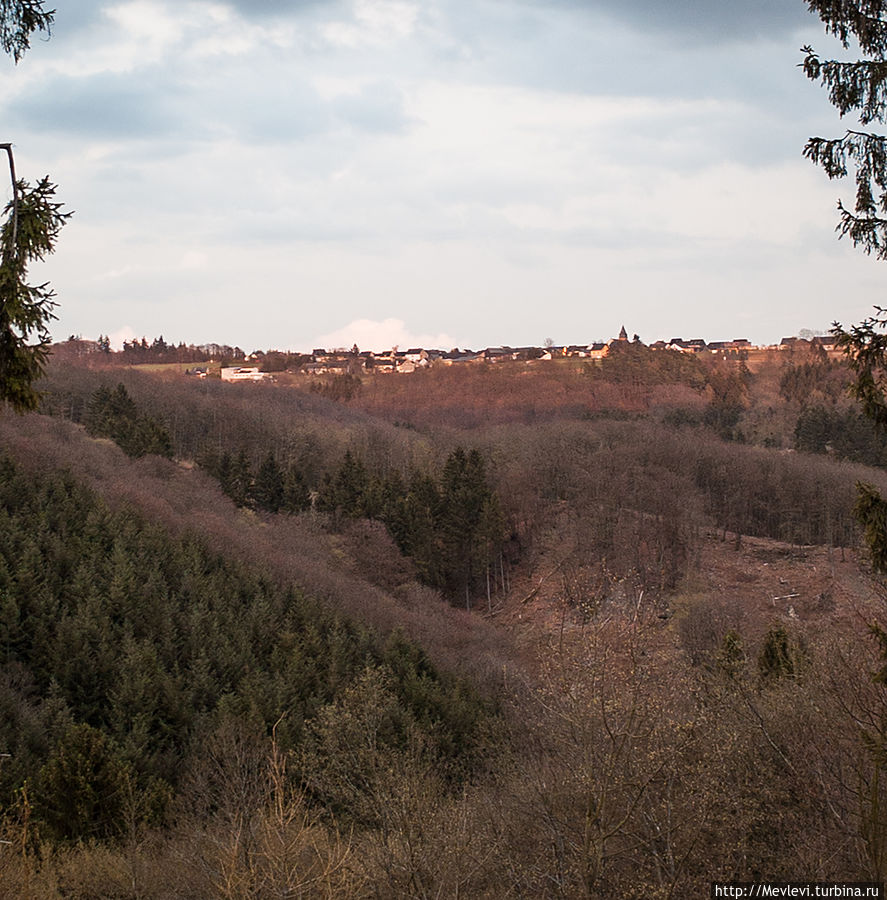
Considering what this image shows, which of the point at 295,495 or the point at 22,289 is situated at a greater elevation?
the point at 22,289

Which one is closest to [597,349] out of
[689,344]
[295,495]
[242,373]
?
[689,344]

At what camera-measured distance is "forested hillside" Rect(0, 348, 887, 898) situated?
12609 mm

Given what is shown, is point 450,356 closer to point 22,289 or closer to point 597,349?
point 597,349

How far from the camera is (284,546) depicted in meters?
52.2

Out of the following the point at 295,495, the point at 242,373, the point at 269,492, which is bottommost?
the point at 295,495

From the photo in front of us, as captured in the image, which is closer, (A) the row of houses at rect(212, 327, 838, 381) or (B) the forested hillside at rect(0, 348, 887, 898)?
(B) the forested hillside at rect(0, 348, 887, 898)

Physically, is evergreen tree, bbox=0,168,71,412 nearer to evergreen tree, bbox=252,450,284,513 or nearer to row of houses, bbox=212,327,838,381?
evergreen tree, bbox=252,450,284,513

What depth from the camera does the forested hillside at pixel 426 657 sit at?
12.6 metres

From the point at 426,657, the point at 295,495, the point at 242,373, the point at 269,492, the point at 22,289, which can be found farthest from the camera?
the point at 242,373

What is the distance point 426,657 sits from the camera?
117 feet

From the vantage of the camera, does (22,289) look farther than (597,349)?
No

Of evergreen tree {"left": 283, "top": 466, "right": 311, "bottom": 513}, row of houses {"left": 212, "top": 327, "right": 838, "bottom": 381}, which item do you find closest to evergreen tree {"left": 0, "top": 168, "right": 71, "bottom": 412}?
evergreen tree {"left": 283, "top": 466, "right": 311, "bottom": 513}

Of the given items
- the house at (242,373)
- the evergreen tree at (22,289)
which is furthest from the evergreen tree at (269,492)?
the house at (242,373)

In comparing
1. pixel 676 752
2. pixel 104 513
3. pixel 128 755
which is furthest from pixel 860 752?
pixel 104 513
